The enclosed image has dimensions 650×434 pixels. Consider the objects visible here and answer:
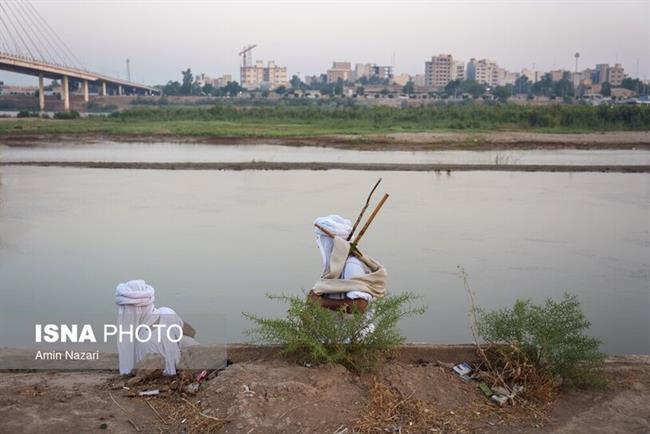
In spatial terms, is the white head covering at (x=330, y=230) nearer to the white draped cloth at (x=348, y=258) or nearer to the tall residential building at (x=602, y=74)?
the white draped cloth at (x=348, y=258)

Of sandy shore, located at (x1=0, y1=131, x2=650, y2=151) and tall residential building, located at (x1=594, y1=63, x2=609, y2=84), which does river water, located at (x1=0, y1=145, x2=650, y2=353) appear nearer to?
sandy shore, located at (x1=0, y1=131, x2=650, y2=151)

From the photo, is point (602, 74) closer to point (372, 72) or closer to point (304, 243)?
point (372, 72)

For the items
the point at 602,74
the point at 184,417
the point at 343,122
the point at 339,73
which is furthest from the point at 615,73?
the point at 184,417

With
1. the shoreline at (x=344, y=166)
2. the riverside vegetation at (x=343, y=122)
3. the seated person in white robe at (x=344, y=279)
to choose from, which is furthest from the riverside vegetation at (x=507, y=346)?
the riverside vegetation at (x=343, y=122)

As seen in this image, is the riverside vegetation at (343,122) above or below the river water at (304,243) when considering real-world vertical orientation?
above

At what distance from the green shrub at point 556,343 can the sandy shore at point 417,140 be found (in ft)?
72.8

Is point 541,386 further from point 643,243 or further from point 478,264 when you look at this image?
point 643,243

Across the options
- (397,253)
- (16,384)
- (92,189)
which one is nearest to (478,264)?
(397,253)

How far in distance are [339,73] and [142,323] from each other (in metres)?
148

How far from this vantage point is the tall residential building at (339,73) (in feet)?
480

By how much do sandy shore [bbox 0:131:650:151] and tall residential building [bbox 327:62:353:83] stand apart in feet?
371

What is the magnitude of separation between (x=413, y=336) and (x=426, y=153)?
18992 mm

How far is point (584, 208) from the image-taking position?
1309 centimetres

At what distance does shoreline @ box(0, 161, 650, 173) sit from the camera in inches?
753
